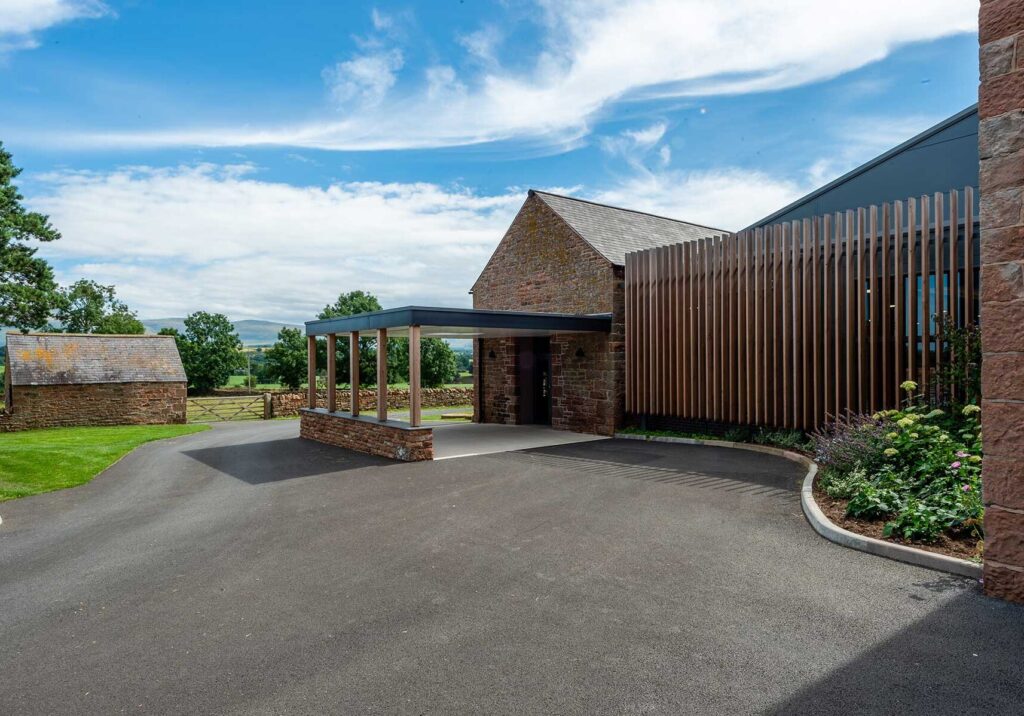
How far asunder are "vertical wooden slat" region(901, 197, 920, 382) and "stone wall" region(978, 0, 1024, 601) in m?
5.76

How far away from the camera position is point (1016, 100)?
175 inches

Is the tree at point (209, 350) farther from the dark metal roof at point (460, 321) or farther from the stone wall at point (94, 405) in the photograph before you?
the dark metal roof at point (460, 321)

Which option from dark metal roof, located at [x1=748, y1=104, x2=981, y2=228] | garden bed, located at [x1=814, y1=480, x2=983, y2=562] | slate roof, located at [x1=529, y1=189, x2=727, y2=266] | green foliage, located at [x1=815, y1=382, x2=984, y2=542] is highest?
dark metal roof, located at [x1=748, y1=104, x2=981, y2=228]

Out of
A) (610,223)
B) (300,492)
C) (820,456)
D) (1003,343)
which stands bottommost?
(300,492)

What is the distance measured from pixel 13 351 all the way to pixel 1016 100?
95.1ft

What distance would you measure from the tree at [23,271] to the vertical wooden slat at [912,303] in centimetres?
2285

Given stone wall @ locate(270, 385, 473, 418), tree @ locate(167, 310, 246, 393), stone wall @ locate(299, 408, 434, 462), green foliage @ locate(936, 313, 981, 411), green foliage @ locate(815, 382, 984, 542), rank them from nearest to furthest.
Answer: green foliage @ locate(815, 382, 984, 542) < green foliage @ locate(936, 313, 981, 411) < stone wall @ locate(299, 408, 434, 462) < stone wall @ locate(270, 385, 473, 418) < tree @ locate(167, 310, 246, 393)

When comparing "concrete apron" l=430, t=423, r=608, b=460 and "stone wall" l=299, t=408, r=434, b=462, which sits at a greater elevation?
"stone wall" l=299, t=408, r=434, b=462

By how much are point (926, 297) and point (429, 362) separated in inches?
1471

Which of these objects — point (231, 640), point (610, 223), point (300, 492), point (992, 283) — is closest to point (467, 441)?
point (300, 492)

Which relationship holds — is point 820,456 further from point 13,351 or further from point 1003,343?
point 13,351

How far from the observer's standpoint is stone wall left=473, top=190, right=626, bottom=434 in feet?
47.8

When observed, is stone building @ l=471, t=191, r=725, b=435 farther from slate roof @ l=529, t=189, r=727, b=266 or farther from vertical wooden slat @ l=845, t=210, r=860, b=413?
vertical wooden slat @ l=845, t=210, r=860, b=413

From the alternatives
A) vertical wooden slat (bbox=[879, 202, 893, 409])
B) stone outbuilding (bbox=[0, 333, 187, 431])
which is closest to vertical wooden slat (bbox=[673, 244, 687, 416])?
vertical wooden slat (bbox=[879, 202, 893, 409])
